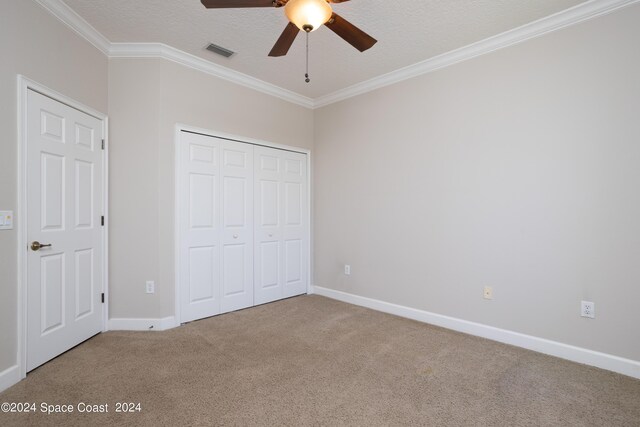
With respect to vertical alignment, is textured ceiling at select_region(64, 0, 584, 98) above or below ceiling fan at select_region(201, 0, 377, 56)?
above

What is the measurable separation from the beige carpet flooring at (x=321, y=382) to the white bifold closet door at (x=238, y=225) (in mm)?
624

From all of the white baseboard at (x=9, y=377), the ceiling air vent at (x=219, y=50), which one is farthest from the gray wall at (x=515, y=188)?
the white baseboard at (x=9, y=377)

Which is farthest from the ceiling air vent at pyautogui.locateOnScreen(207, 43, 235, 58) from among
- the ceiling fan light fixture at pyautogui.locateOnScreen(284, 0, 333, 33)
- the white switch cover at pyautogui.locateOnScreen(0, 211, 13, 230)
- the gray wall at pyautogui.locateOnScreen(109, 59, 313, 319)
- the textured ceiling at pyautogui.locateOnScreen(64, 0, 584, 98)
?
the white switch cover at pyautogui.locateOnScreen(0, 211, 13, 230)

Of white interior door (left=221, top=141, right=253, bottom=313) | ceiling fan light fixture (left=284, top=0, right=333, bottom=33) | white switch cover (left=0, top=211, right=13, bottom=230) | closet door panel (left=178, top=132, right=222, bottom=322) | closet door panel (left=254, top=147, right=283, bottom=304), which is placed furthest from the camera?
closet door panel (left=254, top=147, right=283, bottom=304)

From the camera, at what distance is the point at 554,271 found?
8.81ft

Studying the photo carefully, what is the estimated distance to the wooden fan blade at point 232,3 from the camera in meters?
1.77

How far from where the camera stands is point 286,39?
6.91ft

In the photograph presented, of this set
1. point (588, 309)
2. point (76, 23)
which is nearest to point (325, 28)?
point (76, 23)

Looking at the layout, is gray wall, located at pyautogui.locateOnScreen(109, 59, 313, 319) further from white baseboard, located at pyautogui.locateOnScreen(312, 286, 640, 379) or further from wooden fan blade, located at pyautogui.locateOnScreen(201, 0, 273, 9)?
white baseboard, located at pyautogui.locateOnScreen(312, 286, 640, 379)

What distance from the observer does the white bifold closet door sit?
3428 mm

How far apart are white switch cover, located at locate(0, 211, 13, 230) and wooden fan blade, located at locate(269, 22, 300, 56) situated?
212 centimetres

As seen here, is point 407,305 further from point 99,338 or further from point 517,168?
point 99,338

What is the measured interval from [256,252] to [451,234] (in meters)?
2.31

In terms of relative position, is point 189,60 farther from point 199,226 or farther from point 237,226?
point 237,226
